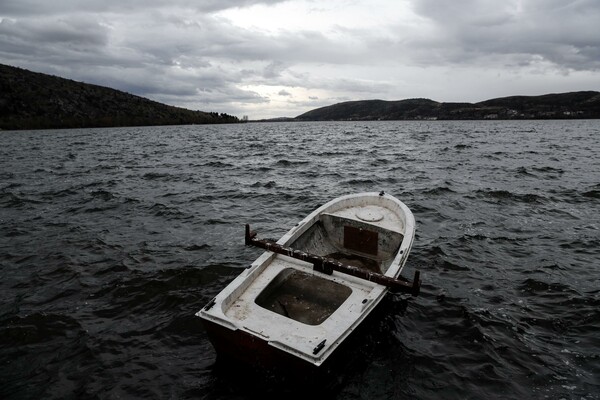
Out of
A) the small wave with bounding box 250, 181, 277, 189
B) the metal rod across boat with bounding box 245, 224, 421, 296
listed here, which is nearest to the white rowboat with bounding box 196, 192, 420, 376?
the metal rod across boat with bounding box 245, 224, 421, 296

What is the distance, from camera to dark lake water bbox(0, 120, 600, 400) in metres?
5.72

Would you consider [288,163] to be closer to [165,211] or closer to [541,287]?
[165,211]

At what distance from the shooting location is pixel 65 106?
389 ft

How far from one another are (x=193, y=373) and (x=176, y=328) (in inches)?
58.7

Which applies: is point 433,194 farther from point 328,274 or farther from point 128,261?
point 128,261

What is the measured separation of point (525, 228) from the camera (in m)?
12.9

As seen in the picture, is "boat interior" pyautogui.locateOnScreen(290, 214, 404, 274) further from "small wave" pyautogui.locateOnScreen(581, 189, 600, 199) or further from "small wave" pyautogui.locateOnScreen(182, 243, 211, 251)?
"small wave" pyautogui.locateOnScreen(581, 189, 600, 199)

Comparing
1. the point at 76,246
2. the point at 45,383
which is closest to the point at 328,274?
the point at 45,383

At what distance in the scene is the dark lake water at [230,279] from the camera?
5719 mm

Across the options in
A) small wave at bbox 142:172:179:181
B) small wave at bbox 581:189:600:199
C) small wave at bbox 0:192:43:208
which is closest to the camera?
small wave at bbox 0:192:43:208

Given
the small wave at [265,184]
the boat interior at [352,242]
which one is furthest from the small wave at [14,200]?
the boat interior at [352,242]

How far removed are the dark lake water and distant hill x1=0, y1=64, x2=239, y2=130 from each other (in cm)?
10962

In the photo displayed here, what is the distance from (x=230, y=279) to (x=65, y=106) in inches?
5513

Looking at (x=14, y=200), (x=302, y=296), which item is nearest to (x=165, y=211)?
(x=14, y=200)
